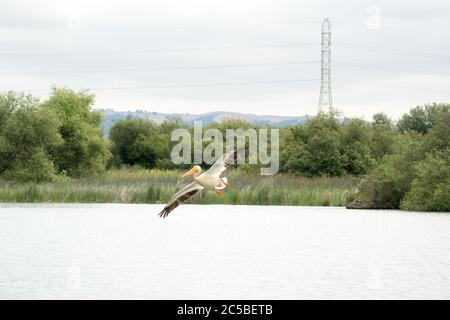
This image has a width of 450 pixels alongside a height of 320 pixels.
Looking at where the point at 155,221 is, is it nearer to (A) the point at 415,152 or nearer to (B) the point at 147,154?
(A) the point at 415,152

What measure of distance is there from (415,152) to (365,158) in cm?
1517

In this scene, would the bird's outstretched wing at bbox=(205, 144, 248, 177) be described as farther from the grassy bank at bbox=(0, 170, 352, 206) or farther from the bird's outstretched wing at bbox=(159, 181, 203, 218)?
the grassy bank at bbox=(0, 170, 352, 206)

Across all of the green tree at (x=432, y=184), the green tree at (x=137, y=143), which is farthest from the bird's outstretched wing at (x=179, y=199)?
the green tree at (x=137, y=143)

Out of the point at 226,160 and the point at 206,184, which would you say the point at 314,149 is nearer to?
the point at 206,184

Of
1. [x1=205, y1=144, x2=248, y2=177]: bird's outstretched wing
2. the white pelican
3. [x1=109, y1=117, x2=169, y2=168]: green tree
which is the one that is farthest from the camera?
[x1=109, y1=117, x2=169, y2=168]: green tree

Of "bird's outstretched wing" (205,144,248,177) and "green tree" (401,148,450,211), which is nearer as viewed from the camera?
"bird's outstretched wing" (205,144,248,177)

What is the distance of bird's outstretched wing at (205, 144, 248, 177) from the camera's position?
18962 mm

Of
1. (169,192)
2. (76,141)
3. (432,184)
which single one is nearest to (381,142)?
(76,141)

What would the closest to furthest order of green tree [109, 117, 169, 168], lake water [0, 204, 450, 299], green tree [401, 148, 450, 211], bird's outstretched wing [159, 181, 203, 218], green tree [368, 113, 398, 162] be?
bird's outstretched wing [159, 181, 203, 218] < lake water [0, 204, 450, 299] < green tree [401, 148, 450, 211] < green tree [368, 113, 398, 162] < green tree [109, 117, 169, 168]

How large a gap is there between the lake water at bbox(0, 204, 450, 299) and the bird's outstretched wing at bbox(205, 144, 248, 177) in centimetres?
964

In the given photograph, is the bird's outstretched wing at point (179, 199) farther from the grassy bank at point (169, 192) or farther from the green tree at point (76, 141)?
the green tree at point (76, 141)

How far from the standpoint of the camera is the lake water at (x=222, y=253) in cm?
3127

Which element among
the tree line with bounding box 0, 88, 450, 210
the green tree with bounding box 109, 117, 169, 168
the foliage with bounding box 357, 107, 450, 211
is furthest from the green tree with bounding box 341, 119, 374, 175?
the green tree with bounding box 109, 117, 169, 168

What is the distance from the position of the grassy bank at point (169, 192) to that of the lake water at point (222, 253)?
55 centimetres
